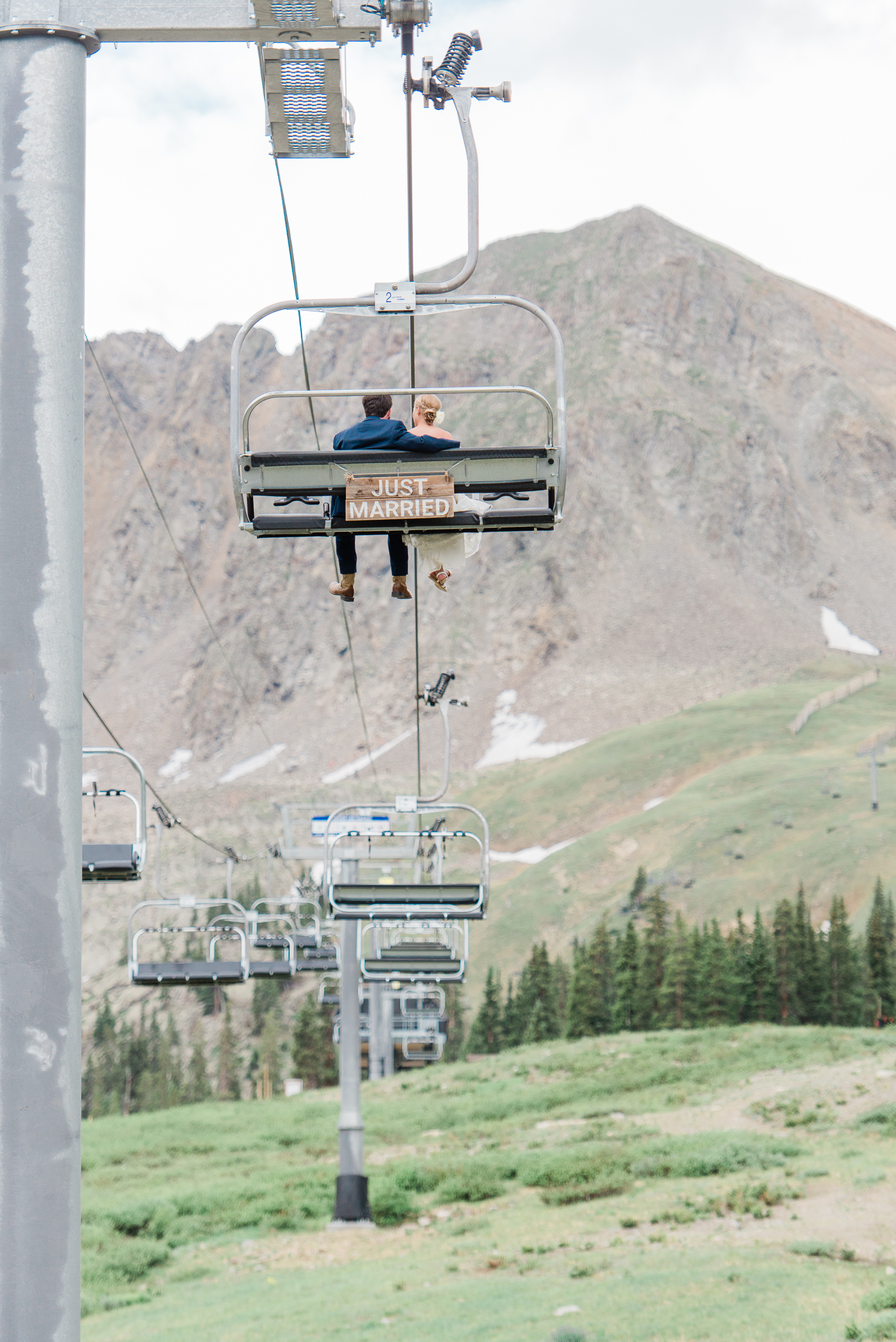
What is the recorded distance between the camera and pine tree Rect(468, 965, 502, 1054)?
3095 inches

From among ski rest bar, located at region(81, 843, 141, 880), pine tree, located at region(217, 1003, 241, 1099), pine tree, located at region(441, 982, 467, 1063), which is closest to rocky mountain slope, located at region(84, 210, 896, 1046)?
pine tree, located at region(217, 1003, 241, 1099)

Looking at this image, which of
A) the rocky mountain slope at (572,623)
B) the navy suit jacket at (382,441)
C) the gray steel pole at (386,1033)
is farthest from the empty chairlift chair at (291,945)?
the rocky mountain slope at (572,623)

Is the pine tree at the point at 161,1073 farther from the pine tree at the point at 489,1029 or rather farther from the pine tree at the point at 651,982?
the pine tree at the point at 651,982

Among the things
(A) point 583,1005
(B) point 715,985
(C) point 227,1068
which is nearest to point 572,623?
(C) point 227,1068

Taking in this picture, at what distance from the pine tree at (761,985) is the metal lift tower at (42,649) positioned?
2303 inches

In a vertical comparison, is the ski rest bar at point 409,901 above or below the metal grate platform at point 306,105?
below

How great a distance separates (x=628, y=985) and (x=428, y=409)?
199ft

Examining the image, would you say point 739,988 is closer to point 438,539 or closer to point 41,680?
point 438,539

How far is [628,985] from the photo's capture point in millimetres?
65688

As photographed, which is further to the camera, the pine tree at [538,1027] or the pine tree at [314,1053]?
the pine tree at [314,1053]

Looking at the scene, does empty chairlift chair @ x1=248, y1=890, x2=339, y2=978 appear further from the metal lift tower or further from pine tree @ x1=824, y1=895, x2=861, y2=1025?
pine tree @ x1=824, y1=895, x2=861, y2=1025

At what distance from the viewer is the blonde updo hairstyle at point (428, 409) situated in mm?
7473

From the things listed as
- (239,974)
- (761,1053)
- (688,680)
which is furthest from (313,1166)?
(688,680)

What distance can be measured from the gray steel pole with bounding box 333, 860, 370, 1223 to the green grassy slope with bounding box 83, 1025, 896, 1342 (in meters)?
0.70
